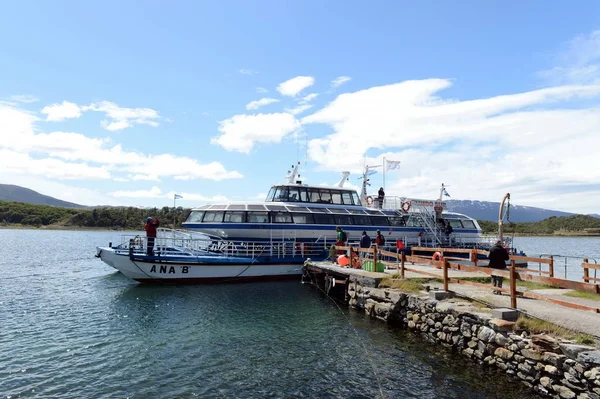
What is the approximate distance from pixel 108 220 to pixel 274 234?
109893 millimetres

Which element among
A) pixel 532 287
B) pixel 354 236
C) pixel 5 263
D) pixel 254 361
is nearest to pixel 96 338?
pixel 254 361

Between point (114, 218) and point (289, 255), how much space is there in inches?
4270

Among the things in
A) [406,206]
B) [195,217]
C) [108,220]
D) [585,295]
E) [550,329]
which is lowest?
[550,329]

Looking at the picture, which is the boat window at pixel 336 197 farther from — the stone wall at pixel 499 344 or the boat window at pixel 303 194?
the stone wall at pixel 499 344

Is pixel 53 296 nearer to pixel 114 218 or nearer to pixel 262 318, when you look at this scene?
pixel 262 318

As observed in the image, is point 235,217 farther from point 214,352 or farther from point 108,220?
point 108,220

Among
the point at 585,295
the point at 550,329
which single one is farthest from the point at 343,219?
the point at 550,329

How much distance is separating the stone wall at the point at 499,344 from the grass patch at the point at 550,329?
8.7 inches

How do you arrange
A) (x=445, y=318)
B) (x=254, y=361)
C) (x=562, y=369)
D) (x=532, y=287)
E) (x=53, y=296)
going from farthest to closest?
(x=53, y=296) → (x=532, y=287) → (x=445, y=318) → (x=254, y=361) → (x=562, y=369)

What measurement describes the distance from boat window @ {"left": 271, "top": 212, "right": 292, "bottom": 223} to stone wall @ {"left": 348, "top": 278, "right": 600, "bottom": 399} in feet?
36.5

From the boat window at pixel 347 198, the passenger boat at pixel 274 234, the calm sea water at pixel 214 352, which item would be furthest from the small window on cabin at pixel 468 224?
the calm sea water at pixel 214 352

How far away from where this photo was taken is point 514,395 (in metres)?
8.91

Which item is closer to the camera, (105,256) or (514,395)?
(514,395)

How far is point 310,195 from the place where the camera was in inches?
1143
